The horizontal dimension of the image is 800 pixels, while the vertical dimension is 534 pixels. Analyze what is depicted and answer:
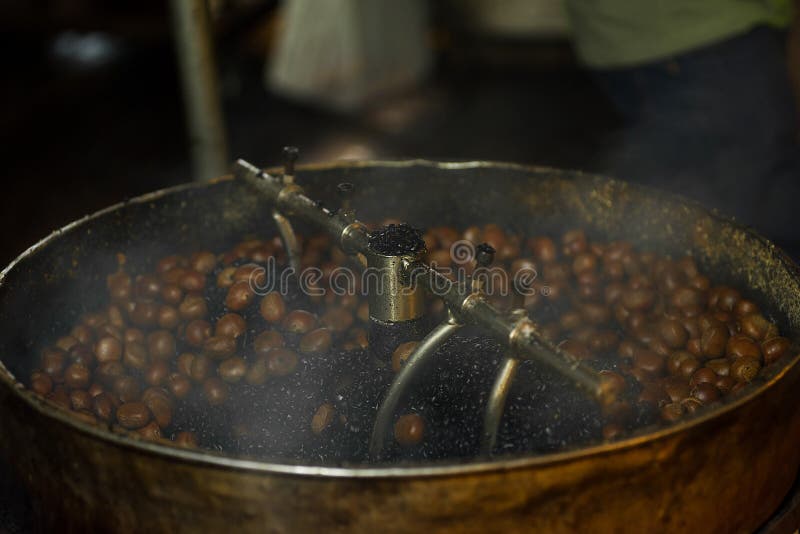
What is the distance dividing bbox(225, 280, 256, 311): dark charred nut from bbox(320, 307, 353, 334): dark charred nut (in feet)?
0.51

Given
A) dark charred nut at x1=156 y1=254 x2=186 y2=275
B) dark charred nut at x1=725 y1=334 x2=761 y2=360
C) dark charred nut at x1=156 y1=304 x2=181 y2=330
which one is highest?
dark charred nut at x1=156 y1=254 x2=186 y2=275

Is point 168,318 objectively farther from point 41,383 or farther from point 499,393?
point 499,393

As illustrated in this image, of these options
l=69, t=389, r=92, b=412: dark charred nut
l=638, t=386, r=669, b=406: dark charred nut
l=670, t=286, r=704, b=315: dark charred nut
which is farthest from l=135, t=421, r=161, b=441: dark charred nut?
l=670, t=286, r=704, b=315: dark charred nut

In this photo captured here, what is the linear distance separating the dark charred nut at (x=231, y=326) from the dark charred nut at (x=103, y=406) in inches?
9.6

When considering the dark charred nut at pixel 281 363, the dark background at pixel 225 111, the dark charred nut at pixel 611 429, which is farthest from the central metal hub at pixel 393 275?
the dark background at pixel 225 111

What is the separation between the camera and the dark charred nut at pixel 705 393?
1.43 meters

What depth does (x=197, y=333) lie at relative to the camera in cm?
168

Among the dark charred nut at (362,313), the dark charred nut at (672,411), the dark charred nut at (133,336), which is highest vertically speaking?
the dark charred nut at (133,336)

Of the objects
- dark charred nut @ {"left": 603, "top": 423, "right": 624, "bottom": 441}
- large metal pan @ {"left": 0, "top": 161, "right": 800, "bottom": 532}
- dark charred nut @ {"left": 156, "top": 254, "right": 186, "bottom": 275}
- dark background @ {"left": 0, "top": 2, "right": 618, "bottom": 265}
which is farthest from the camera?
dark background @ {"left": 0, "top": 2, "right": 618, "bottom": 265}

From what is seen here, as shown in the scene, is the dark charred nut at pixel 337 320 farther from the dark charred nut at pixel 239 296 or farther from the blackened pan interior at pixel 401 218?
the blackened pan interior at pixel 401 218

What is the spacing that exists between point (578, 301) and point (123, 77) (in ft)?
15.6

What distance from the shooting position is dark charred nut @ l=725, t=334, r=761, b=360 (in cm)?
151

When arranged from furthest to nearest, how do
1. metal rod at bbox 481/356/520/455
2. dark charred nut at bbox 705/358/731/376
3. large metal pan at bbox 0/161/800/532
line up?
dark charred nut at bbox 705/358/731/376 → metal rod at bbox 481/356/520/455 → large metal pan at bbox 0/161/800/532

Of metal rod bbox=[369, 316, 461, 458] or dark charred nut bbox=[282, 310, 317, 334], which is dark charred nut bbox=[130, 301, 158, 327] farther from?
metal rod bbox=[369, 316, 461, 458]
